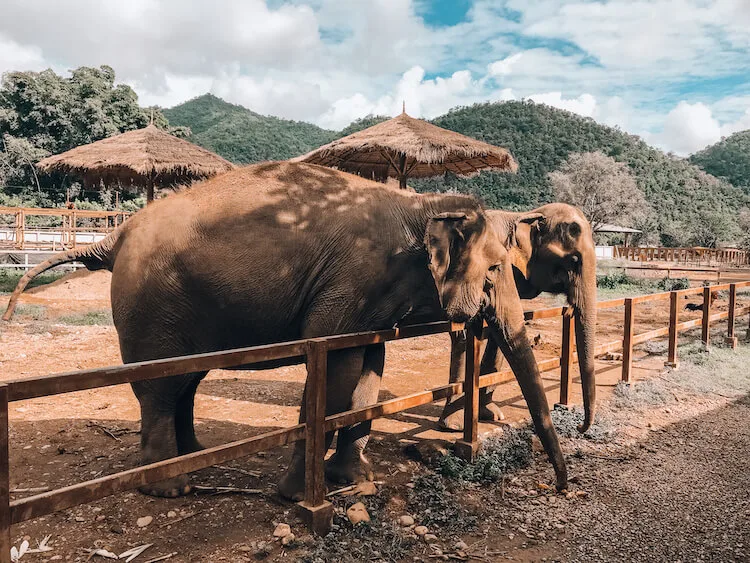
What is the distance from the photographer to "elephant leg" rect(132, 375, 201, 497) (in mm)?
4121

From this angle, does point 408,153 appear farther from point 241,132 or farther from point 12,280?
point 241,132

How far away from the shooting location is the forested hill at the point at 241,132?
7725 cm

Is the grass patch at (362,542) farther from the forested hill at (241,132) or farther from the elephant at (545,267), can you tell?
the forested hill at (241,132)

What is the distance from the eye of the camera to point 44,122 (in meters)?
36.1

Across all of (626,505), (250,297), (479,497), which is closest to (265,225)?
(250,297)

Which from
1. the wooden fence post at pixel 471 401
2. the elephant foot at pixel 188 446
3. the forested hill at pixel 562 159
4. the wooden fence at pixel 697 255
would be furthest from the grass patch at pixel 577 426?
the forested hill at pixel 562 159

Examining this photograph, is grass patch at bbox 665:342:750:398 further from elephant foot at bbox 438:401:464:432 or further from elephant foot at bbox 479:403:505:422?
elephant foot at bbox 438:401:464:432

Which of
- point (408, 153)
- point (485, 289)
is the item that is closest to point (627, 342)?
point (485, 289)

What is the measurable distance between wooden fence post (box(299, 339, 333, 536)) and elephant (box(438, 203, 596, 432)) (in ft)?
8.27

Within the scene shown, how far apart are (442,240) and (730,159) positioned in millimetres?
114787

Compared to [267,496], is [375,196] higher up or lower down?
higher up

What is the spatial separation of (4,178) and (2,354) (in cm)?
3336

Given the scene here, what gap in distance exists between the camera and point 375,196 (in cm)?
445

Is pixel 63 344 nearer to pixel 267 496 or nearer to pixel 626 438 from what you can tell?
pixel 267 496
